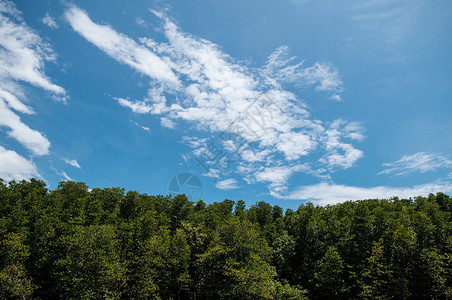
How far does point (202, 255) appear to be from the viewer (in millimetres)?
43438

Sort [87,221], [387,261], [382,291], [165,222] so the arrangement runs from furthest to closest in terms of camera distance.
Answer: [165,222]
[87,221]
[387,261]
[382,291]

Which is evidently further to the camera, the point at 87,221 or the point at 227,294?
the point at 87,221

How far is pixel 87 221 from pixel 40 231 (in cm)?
854

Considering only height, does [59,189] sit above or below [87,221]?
above

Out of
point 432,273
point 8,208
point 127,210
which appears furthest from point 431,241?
point 8,208

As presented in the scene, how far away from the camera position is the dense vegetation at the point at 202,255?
115 feet

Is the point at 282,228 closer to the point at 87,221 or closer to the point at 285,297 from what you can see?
the point at 285,297

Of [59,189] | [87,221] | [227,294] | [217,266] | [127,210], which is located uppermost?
[59,189]

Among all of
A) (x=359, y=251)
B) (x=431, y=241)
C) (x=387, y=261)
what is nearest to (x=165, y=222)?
(x=359, y=251)

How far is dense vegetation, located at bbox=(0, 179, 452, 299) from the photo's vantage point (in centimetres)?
3509

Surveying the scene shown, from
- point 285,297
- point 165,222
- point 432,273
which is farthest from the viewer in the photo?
point 165,222

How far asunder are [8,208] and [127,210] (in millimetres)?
23980

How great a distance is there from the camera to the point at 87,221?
49.2 metres

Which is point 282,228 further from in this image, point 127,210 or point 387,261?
point 127,210
